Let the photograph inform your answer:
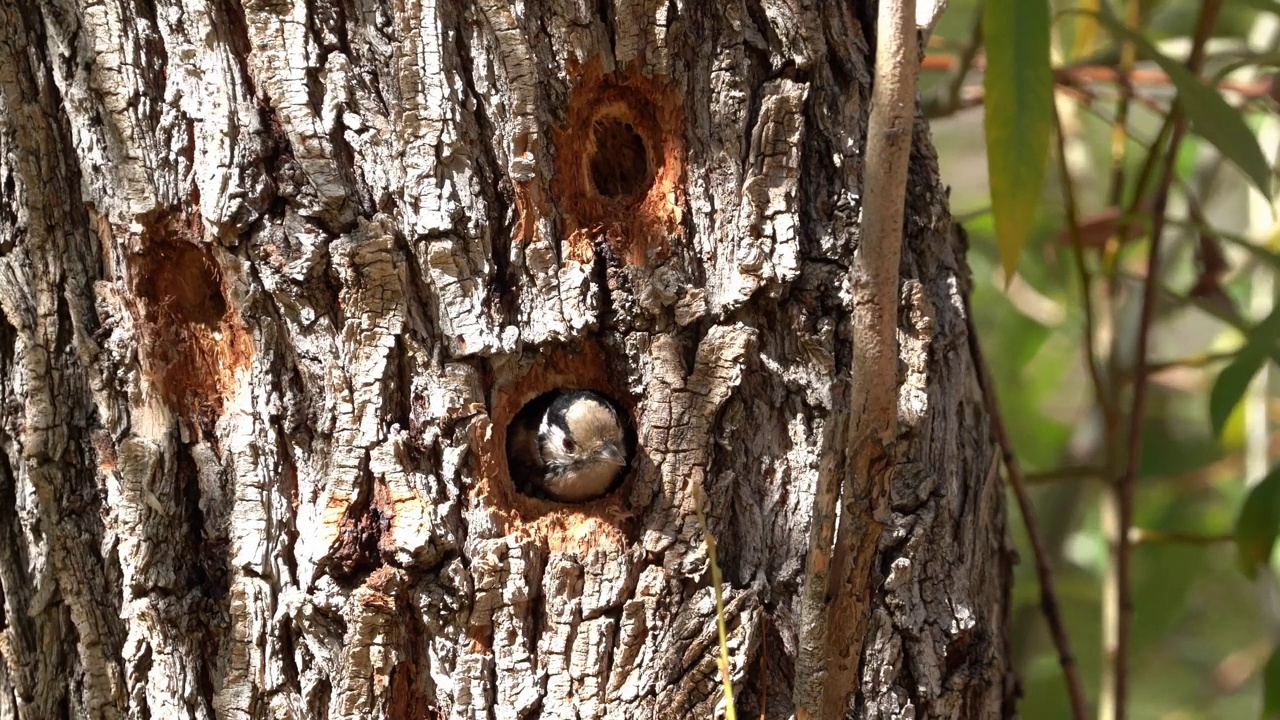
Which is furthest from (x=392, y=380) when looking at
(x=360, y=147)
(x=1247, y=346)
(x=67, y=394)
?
(x=1247, y=346)

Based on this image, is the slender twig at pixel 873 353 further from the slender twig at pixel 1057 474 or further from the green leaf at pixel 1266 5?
the green leaf at pixel 1266 5

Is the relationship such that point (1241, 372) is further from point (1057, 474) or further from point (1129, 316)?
point (1129, 316)

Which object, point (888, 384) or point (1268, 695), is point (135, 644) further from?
point (1268, 695)

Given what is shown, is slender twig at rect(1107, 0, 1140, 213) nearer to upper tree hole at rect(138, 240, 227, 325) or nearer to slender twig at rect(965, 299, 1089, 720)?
slender twig at rect(965, 299, 1089, 720)

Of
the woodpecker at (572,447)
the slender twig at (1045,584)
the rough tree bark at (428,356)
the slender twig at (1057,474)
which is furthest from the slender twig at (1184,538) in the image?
the woodpecker at (572,447)

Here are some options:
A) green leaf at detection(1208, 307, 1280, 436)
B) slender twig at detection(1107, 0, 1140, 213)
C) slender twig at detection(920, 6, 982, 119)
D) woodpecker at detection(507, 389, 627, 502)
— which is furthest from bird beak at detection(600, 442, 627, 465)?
slender twig at detection(1107, 0, 1140, 213)
